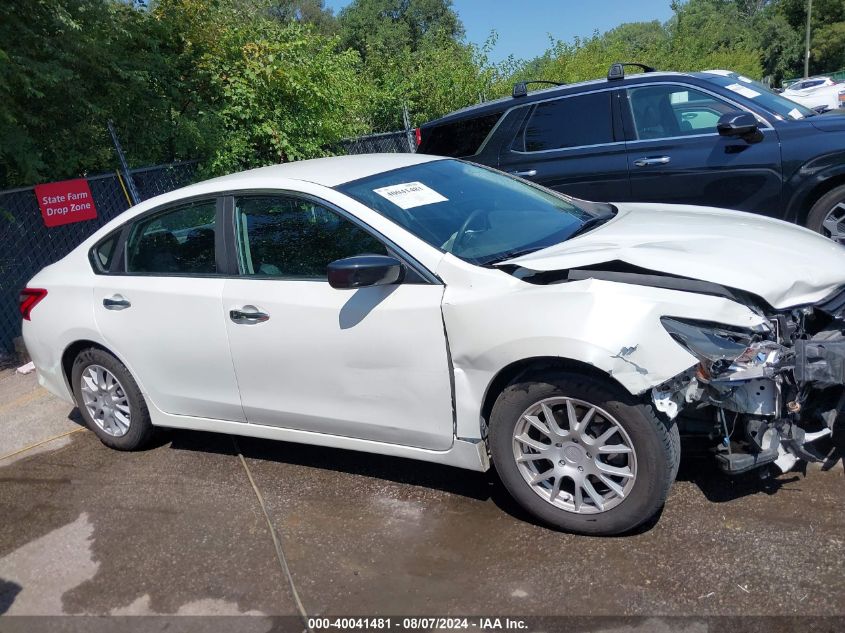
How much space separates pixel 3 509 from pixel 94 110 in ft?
16.4

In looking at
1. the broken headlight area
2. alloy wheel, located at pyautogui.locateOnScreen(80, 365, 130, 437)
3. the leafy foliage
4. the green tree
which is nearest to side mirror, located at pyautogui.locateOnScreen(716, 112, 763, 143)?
the broken headlight area

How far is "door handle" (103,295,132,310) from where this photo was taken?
4.38 meters

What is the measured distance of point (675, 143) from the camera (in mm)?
6379

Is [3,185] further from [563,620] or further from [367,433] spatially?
[563,620]

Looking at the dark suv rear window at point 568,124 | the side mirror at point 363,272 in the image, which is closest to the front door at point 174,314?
the side mirror at point 363,272

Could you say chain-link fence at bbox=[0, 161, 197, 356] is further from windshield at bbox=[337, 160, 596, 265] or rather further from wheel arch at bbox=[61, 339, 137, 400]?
windshield at bbox=[337, 160, 596, 265]

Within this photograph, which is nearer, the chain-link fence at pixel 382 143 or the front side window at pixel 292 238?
the front side window at pixel 292 238

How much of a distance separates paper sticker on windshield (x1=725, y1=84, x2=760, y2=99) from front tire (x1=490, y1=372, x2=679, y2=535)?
14.3 ft

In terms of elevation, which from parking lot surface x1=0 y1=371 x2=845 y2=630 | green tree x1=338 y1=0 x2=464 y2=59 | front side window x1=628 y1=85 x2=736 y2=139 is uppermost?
green tree x1=338 y1=0 x2=464 y2=59

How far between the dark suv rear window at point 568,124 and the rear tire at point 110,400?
14.2ft

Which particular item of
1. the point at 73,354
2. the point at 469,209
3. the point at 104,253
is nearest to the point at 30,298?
the point at 73,354

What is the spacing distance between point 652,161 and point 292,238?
382 cm

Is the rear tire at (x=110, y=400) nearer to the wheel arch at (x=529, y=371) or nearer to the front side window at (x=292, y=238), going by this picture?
the front side window at (x=292, y=238)

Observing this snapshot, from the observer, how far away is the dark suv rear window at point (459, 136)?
752 centimetres
